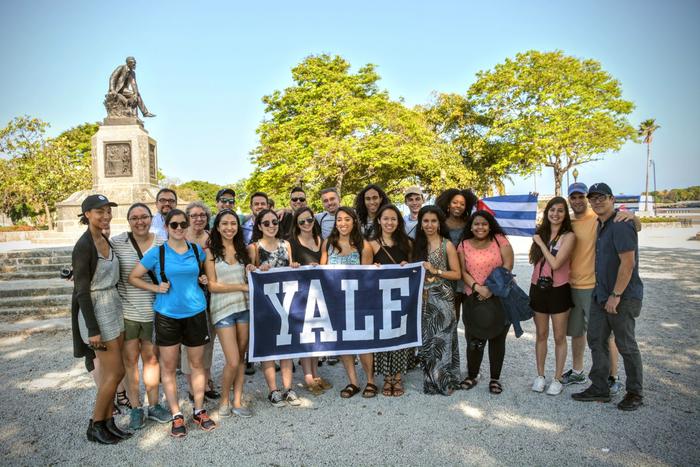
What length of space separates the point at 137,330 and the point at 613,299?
4.57 m

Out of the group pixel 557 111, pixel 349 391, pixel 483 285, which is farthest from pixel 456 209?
pixel 557 111

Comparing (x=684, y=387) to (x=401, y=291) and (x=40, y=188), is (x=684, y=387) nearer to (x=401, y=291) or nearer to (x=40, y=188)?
(x=401, y=291)

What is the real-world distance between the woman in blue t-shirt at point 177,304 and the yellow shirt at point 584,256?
3.87m

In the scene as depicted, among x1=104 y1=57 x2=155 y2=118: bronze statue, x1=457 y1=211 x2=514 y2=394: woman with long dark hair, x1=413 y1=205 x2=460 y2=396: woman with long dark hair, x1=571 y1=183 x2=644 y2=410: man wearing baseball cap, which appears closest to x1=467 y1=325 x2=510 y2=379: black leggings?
x1=457 y1=211 x2=514 y2=394: woman with long dark hair

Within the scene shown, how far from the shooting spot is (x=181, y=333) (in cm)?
369

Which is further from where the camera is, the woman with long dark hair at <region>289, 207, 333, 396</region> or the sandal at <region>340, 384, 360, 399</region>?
the woman with long dark hair at <region>289, 207, 333, 396</region>

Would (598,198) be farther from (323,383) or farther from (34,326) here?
(34,326)

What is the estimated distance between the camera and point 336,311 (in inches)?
174

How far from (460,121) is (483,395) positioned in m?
32.4

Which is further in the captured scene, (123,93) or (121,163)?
(123,93)

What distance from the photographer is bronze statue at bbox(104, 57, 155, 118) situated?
14.4m

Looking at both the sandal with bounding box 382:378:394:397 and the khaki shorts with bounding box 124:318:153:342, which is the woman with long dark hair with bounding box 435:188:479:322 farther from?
the khaki shorts with bounding box 124:318:153:342

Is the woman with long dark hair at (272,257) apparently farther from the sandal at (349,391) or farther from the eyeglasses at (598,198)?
the eyeglasses at (598,198)

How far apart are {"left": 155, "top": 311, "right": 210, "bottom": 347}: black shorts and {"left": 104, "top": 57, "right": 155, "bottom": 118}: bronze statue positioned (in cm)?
1370
